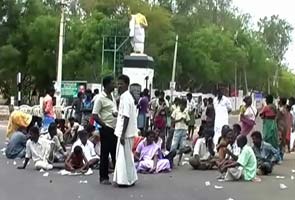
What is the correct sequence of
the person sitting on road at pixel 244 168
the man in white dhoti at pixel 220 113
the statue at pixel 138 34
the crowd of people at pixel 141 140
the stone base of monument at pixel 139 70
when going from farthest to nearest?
the statue at pixel 138 34 → the stone base of monument at pixel 139 70 → the man in white dhoti at pixel 220 113 → the person sitting on road at pixel 244 168 → the crowd of people at pixel 141 140

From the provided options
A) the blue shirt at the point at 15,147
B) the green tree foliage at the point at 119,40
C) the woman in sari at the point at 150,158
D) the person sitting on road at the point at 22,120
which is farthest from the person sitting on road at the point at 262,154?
the green tree foliage at the point at 119,40

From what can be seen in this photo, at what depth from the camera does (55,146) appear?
15719 millimetres

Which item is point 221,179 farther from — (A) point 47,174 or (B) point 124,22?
(B) point 124,22

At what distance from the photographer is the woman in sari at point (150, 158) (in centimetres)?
1492

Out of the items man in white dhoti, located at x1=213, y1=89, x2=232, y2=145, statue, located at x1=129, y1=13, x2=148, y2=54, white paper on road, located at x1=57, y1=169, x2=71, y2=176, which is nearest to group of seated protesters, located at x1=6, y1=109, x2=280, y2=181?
white paper on road, located at x1=57, y1=169, x2=71, y2=176

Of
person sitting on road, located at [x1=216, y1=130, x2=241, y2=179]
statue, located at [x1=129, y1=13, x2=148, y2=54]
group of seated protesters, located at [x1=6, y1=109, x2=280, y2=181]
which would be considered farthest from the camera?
statue, located at [x1=129, y1=13, x2=148, y2=54]

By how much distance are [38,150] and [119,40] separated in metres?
33.4

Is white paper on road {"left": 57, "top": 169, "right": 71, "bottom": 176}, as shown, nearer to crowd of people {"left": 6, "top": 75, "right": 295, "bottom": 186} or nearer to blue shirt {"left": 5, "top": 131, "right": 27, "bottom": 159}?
crowd of people {"left": 6, "top": 75, "right": 295, "bottom": 186}

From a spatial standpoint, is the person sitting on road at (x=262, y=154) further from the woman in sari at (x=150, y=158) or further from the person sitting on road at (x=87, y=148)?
the person sitting on road at (x=87, y=148)

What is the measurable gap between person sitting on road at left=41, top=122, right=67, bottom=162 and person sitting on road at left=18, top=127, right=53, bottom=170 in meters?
0.28

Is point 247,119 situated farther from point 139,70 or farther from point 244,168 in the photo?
point 139,70

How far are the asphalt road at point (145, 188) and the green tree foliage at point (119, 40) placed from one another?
84.1ft

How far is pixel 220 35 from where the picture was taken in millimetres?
67062

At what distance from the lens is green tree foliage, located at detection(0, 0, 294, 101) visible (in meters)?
50.1
